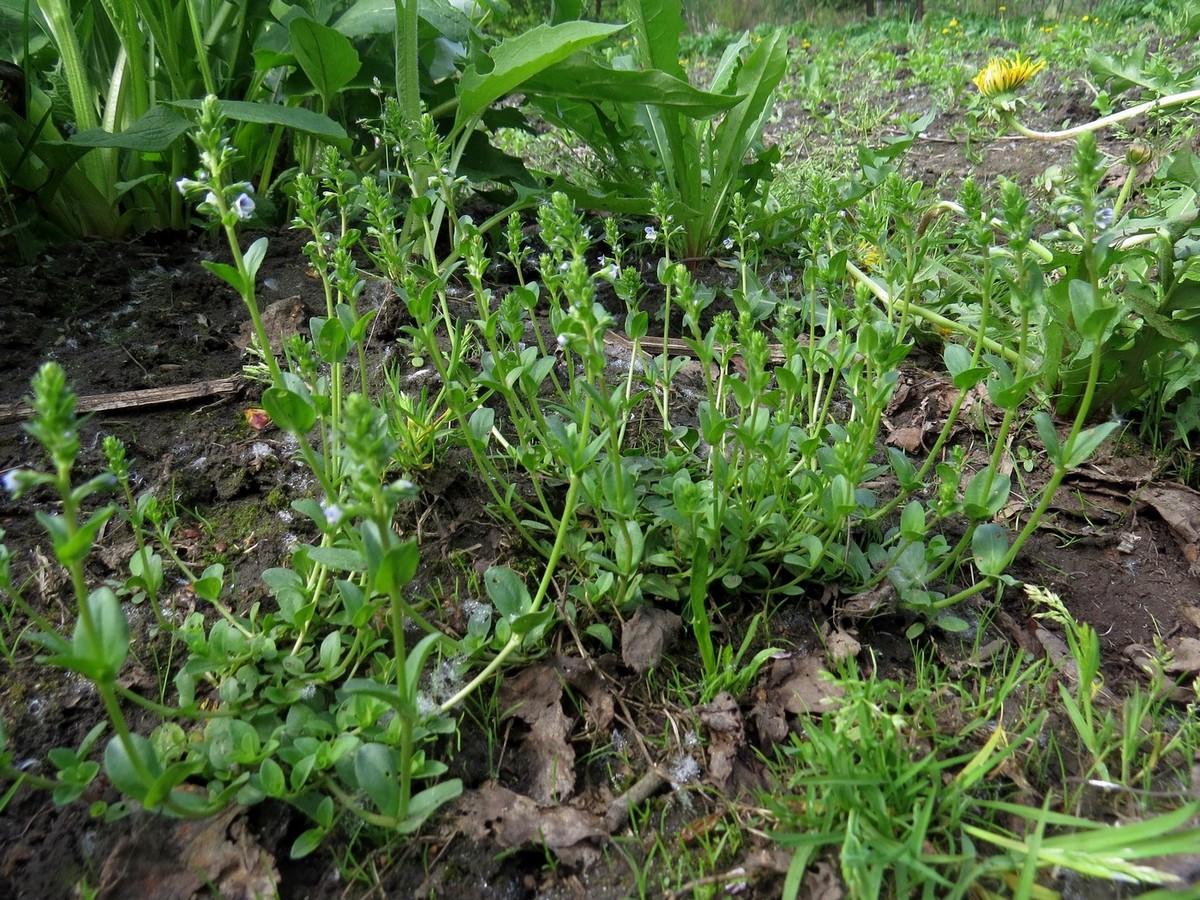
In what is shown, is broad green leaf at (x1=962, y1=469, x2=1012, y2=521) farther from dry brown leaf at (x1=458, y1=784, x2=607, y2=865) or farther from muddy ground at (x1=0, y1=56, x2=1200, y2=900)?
dry brown leaf at (x1=458, y1=784, x2=607, y2=865)

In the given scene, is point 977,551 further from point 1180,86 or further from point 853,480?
point 1180,86

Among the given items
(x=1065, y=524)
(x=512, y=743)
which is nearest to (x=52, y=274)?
(x=512, y=743)

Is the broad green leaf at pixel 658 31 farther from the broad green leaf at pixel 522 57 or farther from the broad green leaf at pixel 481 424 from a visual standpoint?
the broad green leaf at pixel 481 424

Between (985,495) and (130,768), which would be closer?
A: (130,768)

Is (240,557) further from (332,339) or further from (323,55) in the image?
(323,55)

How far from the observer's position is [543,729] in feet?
4.73

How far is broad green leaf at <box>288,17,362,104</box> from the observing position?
2289 mm

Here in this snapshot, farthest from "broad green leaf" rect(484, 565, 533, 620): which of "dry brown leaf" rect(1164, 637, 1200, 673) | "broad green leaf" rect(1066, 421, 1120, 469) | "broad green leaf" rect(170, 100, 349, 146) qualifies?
"broad green leaf" rect(170, 100, 349, 146)

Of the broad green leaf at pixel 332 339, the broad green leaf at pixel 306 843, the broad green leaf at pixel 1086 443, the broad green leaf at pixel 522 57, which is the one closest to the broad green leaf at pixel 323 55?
the broad green leaf at pixel 522 57

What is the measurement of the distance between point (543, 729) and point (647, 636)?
0.27 metres

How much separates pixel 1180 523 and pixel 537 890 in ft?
5.64

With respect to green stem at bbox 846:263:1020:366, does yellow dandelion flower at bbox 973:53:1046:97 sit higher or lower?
higher

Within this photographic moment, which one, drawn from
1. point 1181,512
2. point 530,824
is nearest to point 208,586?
point 530,824

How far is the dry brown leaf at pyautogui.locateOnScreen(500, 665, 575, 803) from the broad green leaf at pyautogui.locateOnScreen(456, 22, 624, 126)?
5.27 ft
